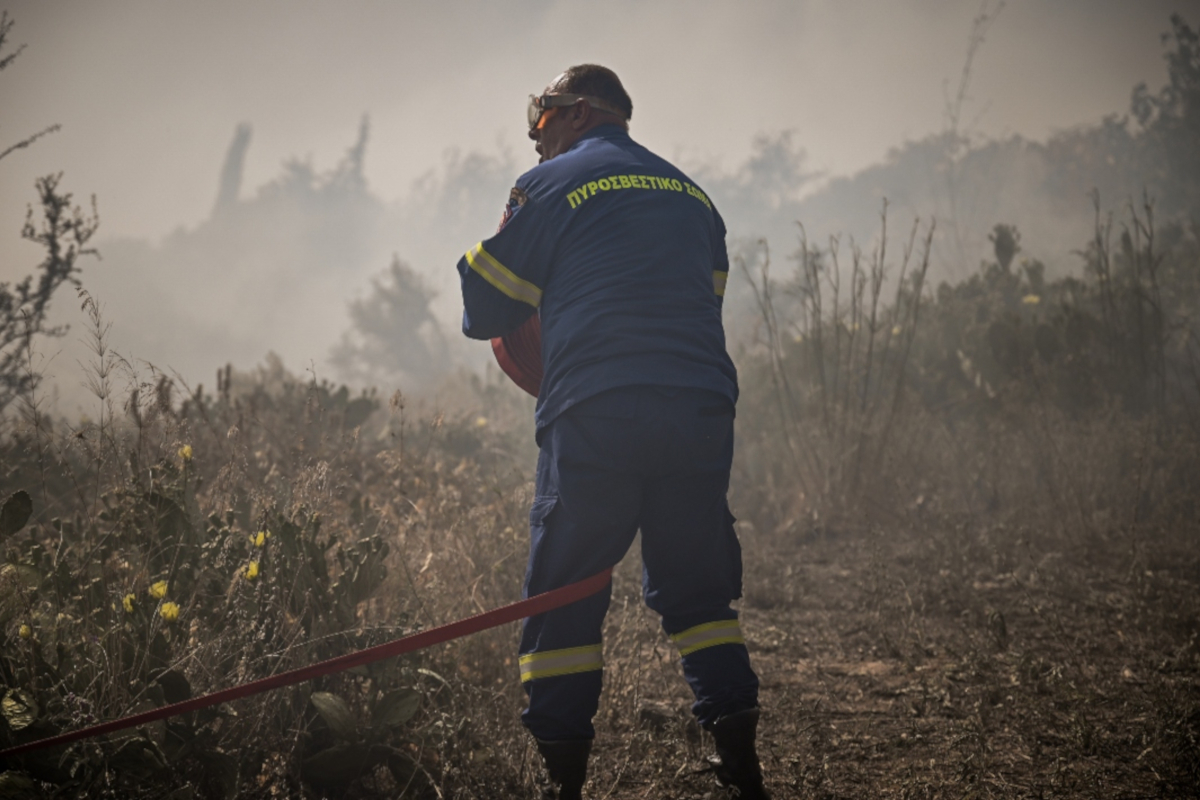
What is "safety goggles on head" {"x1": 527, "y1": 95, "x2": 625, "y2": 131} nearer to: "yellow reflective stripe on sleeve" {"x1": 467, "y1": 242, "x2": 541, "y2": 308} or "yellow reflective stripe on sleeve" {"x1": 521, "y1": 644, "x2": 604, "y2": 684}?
"yellow reflective stripe on sleeve" {"x1": 467, "y1": 242, "x2": 541, "y2": 308}

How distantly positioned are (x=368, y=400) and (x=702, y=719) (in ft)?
19.2

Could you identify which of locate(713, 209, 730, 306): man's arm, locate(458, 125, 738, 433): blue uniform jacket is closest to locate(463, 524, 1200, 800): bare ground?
locate(458, 125, 738, 433): blue uniform jacket

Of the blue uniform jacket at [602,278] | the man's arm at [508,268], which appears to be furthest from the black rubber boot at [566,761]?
the man's arm at [508,268]

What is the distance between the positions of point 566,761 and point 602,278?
124 cm

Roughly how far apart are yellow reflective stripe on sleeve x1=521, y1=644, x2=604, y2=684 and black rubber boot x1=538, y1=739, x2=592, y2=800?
16cm

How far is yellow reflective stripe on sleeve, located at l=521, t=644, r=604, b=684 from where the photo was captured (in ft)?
6.06

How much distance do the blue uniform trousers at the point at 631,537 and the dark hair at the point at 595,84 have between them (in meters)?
1.09

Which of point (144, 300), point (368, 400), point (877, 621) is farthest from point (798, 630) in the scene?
point (144, 300)

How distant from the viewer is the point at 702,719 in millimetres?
1911

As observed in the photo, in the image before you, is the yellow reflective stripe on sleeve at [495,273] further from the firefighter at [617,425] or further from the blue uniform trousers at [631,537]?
the blue uniform trousers at [631,537]

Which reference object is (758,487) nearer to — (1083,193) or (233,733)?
(233,733)

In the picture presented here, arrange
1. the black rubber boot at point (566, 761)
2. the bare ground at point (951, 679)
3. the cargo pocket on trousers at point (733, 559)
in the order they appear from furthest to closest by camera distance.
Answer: the bare ground at point (951, 679), the cargo pocket on trousers at point (733, 559), the black rubber boot at point (566, 761)

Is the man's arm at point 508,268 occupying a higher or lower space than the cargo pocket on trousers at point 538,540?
higher

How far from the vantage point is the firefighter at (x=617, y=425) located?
1.85m
